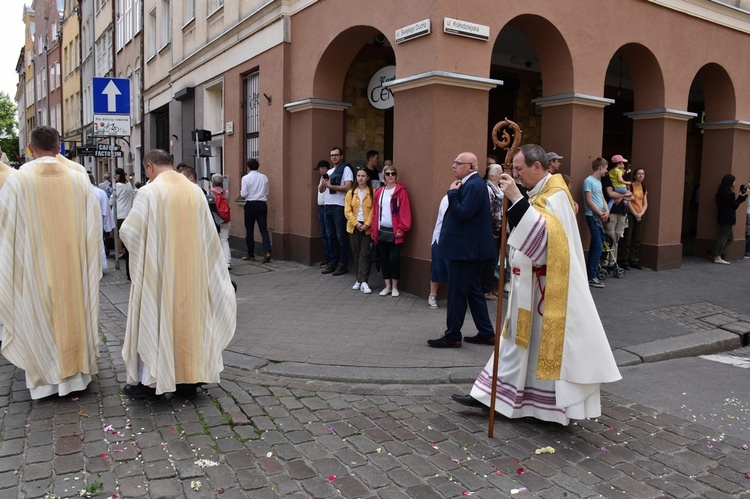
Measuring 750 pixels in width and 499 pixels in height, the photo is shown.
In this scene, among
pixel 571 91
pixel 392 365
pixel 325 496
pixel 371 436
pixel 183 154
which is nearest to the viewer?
pixel 325 496

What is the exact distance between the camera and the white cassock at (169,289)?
4.46m

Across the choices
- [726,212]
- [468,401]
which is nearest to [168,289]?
[468,401]

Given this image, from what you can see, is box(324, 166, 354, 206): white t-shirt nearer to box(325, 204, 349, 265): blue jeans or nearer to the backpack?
box(325, 204, 349, 265): blue jeans

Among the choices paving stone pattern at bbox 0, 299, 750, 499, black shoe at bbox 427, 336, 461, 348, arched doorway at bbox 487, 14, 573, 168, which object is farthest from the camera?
arched doorway at bbox 487, 14, 573, 168

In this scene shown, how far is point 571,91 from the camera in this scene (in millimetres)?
9711

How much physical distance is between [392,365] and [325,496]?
2319 mm

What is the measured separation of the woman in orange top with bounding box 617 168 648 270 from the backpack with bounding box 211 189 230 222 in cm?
686

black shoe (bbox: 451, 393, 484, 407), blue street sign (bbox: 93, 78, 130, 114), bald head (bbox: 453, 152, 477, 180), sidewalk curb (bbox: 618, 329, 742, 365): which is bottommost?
sidewalk curb (bbox: 618, 329, 742, 365)

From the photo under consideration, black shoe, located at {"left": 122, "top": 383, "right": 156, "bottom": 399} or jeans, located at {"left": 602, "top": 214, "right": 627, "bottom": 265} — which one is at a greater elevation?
jeans, located at {"left": 602, "top": 214, "right": 627, "bottom": 265}

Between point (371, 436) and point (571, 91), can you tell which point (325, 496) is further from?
point (571, 91)

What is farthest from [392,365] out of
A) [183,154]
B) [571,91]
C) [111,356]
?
[183,154]

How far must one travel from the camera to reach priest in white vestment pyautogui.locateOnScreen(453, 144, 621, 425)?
4094 millimetres

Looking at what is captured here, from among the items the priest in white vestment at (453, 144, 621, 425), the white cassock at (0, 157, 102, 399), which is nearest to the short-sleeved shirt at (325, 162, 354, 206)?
the white cassock at (0, 157, 102, 399)

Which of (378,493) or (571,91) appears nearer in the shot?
(378,493)
